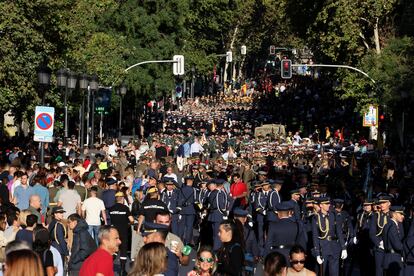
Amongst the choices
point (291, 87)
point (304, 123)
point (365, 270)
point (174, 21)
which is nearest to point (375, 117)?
point (174, 21)

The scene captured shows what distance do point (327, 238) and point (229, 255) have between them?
551 cm

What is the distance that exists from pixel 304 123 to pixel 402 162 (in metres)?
40.6

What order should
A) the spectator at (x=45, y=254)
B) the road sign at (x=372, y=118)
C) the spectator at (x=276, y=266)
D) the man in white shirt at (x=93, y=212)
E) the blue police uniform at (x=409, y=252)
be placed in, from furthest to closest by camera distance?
the road sign at (x=372, y=118) < the man in white shirt at (x=93, y=212) < the blue police uniform at (x=409, y=252) < the spectator at (x=45, y=254) < the spectator at (x=276, y=266)

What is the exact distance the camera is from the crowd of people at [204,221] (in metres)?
12.5

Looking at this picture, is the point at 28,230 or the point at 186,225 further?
the point at 186,225

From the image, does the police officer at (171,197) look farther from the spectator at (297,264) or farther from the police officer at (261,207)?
the spectator at (297,264)

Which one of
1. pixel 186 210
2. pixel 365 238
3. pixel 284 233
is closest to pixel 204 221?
pixel 186 210

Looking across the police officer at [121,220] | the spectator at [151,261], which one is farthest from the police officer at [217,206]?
the spectator at [151,261]

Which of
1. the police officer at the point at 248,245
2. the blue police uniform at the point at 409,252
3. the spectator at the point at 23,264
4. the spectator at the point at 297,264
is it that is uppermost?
the spectator at the point at 23,264

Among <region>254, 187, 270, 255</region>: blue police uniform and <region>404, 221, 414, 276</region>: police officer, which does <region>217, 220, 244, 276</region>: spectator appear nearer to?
<region>404, 221, 414, 276</region>: police officer

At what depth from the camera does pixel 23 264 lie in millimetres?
9227

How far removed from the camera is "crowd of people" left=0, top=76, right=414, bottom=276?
12.5m

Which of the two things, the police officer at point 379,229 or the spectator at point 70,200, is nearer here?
the police officer at point 379,229

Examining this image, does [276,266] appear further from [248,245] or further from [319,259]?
[319,259]
